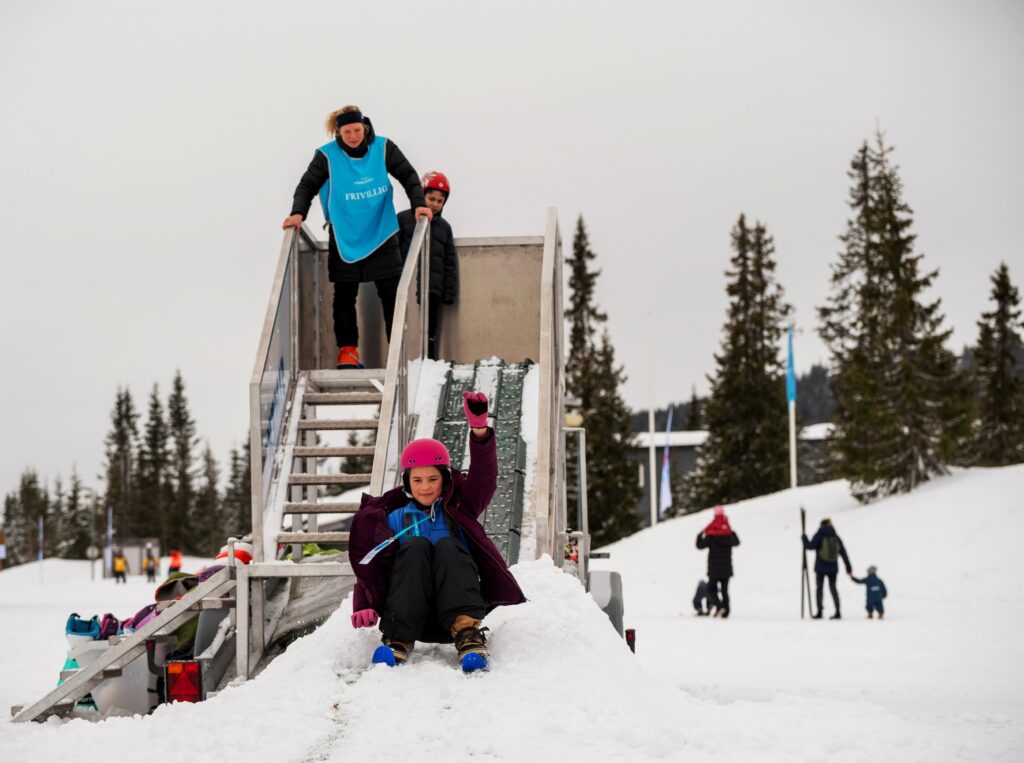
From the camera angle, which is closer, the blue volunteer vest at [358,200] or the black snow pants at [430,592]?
the black snow pants at [430,592]

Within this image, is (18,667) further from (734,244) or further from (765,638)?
(734,244)

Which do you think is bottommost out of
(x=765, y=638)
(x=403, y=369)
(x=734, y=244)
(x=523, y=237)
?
(x=765, y=638)

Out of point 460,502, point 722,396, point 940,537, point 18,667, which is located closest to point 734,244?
point 722,396

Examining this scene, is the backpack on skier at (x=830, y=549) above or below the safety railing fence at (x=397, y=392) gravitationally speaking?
below

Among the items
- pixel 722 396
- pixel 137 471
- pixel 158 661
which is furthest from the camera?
pixel 137 471

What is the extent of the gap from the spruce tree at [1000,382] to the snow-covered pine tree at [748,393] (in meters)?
8.85

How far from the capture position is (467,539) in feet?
18.2

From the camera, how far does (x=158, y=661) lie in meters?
6.52

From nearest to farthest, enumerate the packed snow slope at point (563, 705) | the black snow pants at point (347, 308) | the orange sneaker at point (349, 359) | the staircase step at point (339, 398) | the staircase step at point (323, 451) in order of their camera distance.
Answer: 1. the packed snow slope at point (563, 705)
2. the staircase step at point (323, 451)
3. the staircase step at point (339, 398)
4. the orange sneaker at point (349, 359)
5. the black snow pants at point (347, 308)

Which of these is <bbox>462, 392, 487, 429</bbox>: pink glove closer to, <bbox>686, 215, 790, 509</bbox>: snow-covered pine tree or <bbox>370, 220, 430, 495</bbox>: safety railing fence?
<bbox>370, 220, 430, 495</bbox>: safety railing fence

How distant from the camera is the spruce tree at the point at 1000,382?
51719mm

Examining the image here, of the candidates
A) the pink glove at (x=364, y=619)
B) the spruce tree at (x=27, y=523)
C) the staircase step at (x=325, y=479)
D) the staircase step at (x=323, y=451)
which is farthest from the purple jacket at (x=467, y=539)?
the spruce tree at (x=27, y=523)

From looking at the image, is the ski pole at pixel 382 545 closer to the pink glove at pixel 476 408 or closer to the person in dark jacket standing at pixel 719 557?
the pink glove at pixel 476 408

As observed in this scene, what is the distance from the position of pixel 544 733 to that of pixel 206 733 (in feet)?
4.28
